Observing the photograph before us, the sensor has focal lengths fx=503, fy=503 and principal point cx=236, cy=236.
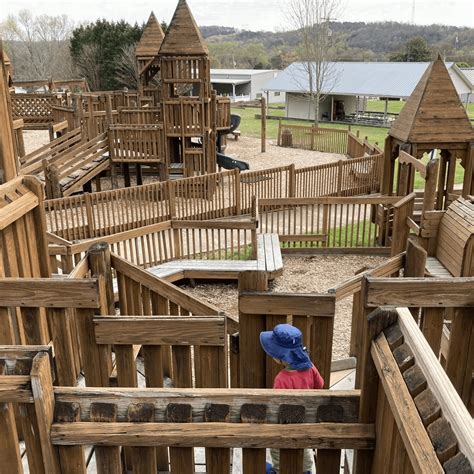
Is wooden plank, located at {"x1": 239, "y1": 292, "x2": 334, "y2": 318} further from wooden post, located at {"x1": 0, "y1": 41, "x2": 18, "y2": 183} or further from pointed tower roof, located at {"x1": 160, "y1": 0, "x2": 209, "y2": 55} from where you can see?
pointed tower roof, located at {"x1": 160, "y1": 0, "x2": 209, "y2": 55}

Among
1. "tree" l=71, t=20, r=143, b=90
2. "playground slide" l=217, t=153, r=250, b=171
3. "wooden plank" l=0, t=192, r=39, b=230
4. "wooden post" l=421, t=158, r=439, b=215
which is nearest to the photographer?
"wooden plank" l=0, t=192, r=39, b=230

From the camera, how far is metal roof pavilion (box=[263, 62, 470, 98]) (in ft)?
132

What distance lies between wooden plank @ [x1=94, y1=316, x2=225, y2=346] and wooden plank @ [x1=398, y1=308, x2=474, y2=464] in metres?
1.17

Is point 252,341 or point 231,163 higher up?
point 252,341

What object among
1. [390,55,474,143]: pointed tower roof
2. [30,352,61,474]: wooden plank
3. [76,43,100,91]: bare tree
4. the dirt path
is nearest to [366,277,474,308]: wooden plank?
[30,352,61,474]: wooden plank

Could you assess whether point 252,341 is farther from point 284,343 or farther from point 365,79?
point 365,79

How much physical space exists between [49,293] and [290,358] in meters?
1.45

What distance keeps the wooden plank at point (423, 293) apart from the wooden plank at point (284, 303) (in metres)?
0.42

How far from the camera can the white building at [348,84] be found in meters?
41.2

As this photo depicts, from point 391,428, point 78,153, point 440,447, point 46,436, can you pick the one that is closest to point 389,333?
point 391,428

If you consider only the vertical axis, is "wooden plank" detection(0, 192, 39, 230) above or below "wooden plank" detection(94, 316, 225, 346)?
above

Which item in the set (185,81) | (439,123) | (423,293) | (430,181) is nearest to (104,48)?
(185,81)

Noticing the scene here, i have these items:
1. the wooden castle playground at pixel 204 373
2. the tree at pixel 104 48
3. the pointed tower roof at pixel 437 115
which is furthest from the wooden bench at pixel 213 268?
the tree at pixel 104 48

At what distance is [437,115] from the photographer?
12.8 m
